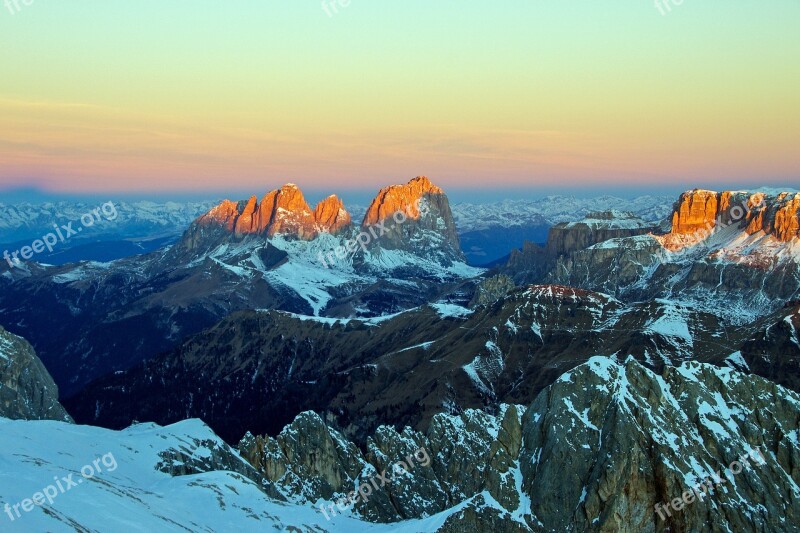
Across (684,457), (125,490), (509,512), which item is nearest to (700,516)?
(684,457)

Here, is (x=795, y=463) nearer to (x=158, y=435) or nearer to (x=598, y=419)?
(x=598, y=419)

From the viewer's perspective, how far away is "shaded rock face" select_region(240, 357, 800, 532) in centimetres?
9956

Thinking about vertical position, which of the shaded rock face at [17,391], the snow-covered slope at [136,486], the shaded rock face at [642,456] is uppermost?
the shaded rock face at [642,456]
